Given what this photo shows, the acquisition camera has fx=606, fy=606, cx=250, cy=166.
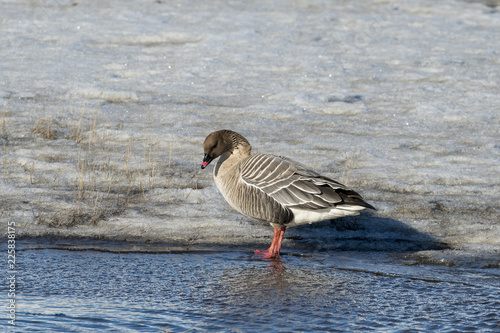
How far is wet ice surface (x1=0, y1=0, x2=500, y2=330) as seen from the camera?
7.08 meters

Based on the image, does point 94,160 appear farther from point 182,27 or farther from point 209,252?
point 182,27

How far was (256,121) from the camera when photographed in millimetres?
11227

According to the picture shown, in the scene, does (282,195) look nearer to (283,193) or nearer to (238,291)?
(283,193)

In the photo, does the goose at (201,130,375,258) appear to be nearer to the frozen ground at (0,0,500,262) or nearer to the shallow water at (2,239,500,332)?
the shallow water at (2,239,500,332)

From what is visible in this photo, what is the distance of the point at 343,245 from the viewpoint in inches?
276

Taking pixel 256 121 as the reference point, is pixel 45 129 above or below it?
below

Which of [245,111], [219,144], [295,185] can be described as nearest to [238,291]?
[295,185]

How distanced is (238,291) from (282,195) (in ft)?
4.64

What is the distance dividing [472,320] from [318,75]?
959cm

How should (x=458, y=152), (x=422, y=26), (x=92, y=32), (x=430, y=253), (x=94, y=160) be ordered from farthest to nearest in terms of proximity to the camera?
(x=422, y=26), (x=92, y=32), (x=458, y=152), (x=94, y=160), (x=430, y=253)

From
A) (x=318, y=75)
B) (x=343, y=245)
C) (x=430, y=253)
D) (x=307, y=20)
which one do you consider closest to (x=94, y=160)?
(x=343, y=245)

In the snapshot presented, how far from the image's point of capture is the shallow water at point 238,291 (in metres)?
4.79

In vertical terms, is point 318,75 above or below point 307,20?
below

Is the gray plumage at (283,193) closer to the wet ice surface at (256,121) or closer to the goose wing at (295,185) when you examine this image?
the goose wing at (295,185)
